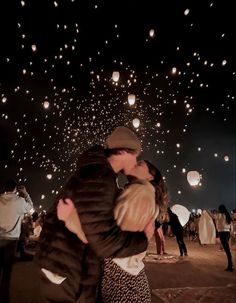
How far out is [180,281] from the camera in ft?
26.0

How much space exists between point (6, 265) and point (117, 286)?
13.3ft

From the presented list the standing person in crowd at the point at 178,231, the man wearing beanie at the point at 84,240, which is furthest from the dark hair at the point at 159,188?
the standing person in crowd at the point at 178,231

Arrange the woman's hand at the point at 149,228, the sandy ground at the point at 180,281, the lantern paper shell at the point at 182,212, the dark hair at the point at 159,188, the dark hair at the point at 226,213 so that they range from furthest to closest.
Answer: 1. the lantern paper shell at the point at 182,212
2. the dark hair at the point at 226,213
3. the sandy ground at the point at 180,281
4. the dark hair at the point at 159,188
5. the woman's hand at the point at 149,228

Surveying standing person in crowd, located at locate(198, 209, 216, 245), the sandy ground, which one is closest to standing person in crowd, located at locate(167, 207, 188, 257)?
the sandy ground

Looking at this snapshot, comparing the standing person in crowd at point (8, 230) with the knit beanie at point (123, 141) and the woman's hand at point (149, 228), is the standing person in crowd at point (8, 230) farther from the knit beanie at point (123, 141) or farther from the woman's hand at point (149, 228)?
the woman's hand at point (149, 228)

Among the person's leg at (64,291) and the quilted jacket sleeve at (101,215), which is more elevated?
the quilted jacket sleeve at (101,215)

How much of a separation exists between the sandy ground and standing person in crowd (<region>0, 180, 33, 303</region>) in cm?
46

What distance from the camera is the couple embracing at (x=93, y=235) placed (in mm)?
1985

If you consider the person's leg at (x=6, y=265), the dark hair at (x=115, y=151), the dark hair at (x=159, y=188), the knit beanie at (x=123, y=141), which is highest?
the knit beanie at (x=123, y=141)

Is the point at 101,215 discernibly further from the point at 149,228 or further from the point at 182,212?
the point at 182,212

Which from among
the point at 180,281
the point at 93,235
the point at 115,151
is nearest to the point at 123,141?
the point at 115,151

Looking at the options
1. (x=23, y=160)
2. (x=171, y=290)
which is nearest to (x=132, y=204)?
(x=171, y=290)

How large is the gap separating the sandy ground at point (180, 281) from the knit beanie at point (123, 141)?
441cm

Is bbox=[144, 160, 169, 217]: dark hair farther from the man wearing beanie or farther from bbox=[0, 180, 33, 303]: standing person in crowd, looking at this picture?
bbox=[0, 180, 33, 303]: standing person in crowd
